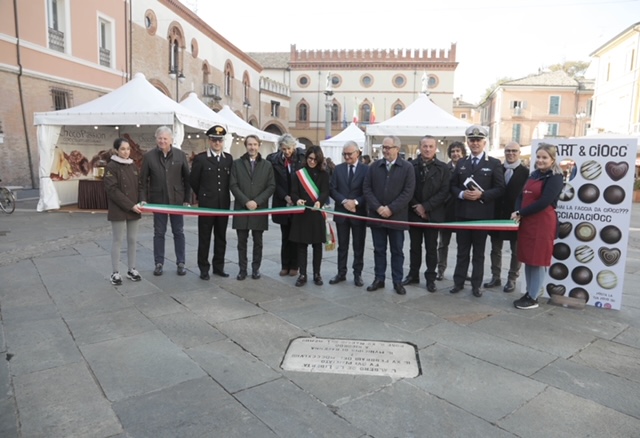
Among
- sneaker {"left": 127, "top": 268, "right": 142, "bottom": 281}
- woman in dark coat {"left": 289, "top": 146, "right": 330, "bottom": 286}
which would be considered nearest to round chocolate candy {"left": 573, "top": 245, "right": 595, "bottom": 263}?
woman in dark coat {"left": 289, "top": 146, "right": 330, "bottom": 286}

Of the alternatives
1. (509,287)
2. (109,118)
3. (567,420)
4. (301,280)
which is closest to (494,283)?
(509,287)

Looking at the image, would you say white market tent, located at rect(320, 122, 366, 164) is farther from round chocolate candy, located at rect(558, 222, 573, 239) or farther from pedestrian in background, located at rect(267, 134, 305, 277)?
round chocolate candy, located at rect(558, 222, 573, 239)

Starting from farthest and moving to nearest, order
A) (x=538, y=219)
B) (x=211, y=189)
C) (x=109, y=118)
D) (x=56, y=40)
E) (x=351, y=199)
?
(x=56, y=40) < (x=109, y=118) < (x=211, y=189) < (x=351, y=199) < (x=538, y=219)

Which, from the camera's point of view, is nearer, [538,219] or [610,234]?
[538,219]

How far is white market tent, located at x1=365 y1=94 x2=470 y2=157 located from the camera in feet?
41.4

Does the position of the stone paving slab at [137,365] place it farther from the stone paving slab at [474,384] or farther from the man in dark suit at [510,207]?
the man in dark suit at [510,207]

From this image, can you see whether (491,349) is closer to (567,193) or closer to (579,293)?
(579,293)

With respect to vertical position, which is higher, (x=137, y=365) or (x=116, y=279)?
(x=116, y=279)

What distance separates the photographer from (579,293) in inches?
201

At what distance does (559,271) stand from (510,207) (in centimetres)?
95

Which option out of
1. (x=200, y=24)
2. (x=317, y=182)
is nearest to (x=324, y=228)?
(x=317, y=182)

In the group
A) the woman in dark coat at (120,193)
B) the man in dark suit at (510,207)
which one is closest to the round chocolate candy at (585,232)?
the man in dark suit at (510,207)

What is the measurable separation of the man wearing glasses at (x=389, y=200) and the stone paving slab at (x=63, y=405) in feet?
10.8

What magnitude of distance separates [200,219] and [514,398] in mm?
4213
